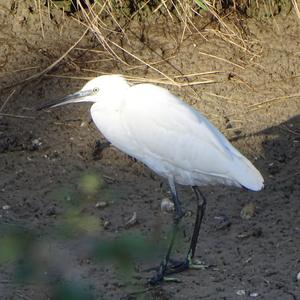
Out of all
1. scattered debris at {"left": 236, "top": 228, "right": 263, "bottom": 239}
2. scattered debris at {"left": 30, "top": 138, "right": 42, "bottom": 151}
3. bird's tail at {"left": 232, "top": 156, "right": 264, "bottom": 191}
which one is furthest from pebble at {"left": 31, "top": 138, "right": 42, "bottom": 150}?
bird's tail at {"left": 232, "top": 156, "right": 264, "bottom": 191}

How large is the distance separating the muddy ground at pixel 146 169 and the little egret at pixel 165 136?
267 mm

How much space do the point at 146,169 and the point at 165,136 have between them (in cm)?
95

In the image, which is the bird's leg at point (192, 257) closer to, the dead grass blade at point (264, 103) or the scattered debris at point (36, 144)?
the scattered debris at point (36, 144)

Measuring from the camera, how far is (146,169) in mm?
4816

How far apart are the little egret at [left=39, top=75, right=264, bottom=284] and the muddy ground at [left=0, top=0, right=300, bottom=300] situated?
27 centimetres

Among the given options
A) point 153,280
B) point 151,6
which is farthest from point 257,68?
point 153,280

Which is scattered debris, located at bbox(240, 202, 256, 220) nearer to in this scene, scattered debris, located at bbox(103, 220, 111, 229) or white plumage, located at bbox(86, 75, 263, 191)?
white plumage, located at bbox(86, 75, 263, 191)

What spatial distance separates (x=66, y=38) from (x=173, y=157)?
7.16ft

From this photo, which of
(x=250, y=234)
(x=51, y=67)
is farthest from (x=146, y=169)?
(x=51, y=67)

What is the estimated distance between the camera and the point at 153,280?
3.77 meters

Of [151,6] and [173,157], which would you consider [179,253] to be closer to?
[173,157]

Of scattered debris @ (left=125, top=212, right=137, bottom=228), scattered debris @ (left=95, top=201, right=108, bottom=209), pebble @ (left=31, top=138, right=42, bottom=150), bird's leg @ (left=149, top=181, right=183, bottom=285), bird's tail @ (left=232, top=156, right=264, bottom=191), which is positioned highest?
bird's tail @ (left=232, top=156, right=264, bottom=191)

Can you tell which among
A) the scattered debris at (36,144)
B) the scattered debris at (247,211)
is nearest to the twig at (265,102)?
the scattered debris at (247,211)

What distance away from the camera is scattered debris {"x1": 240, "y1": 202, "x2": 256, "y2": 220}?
431cm
